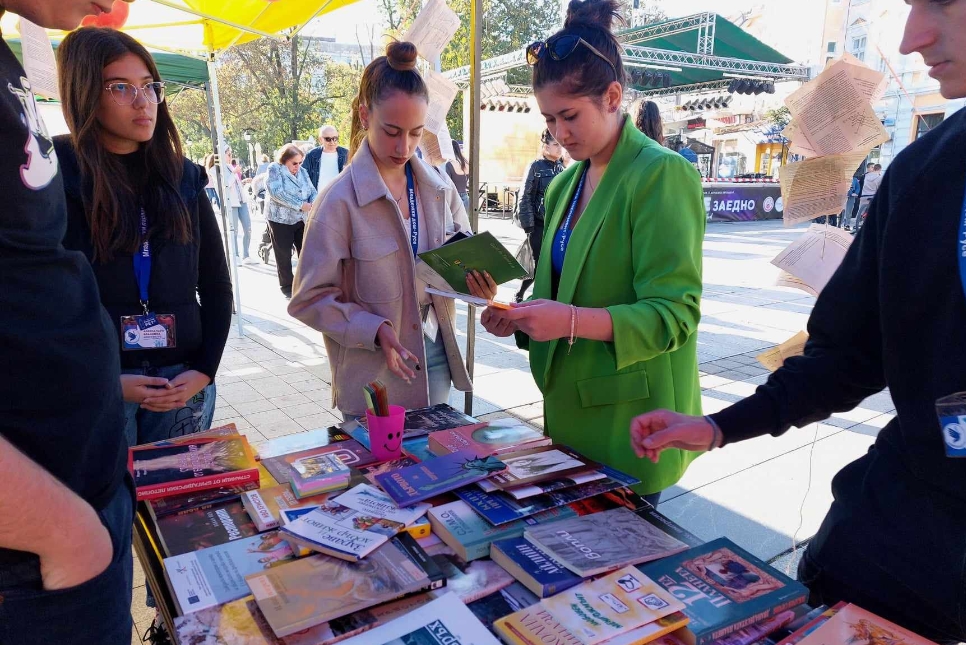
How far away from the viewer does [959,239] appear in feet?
2.93

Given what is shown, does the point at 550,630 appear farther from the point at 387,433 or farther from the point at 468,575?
the point at 387,433

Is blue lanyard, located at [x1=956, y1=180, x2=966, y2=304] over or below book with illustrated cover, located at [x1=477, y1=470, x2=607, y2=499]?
over

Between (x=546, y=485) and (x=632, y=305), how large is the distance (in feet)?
1.46

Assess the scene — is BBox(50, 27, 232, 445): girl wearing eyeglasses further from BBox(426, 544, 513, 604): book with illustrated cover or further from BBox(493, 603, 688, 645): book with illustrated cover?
BBox(493, 603, 688, 645): book with illustrated cover

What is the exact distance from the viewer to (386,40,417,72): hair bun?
1.85 m

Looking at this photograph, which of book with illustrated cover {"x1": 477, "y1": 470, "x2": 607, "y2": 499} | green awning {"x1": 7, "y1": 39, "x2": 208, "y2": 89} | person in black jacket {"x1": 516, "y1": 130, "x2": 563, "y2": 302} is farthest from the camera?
person in black jacket {"x1": 516, "y1": 130, "x2": 563, "y2": 302}

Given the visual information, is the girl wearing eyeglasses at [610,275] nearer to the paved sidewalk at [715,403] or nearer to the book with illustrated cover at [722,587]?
the book with illustrated cover at [722,587]

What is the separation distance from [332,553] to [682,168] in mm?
1104

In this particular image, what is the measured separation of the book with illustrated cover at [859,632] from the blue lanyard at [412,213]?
1.46 metres

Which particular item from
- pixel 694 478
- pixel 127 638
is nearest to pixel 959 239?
pixel 127 638

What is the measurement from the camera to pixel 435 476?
128cm

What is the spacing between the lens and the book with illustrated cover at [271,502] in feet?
3.84

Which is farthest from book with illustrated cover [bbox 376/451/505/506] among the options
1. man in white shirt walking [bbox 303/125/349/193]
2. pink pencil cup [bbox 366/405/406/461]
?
man in white shirt walking [bbox 303/125/349/193]

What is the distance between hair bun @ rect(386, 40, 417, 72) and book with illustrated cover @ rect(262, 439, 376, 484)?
1.14 m
